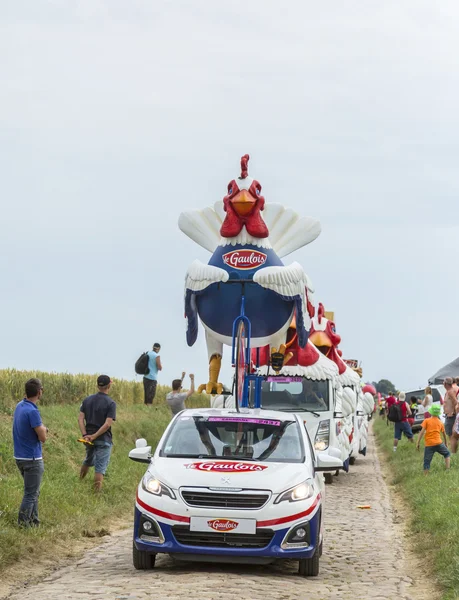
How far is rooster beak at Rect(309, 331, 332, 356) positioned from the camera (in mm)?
22906

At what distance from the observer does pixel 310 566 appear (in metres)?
10.2

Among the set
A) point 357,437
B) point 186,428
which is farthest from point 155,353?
point 186,428

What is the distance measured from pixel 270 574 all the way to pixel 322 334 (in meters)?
13.2

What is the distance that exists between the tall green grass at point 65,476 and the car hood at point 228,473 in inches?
79.4

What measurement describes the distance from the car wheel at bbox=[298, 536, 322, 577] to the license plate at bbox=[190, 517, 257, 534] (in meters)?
0.74

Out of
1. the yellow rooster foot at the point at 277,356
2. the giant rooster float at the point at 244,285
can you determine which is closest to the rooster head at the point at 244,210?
the giant rooster float at the point at 244,285

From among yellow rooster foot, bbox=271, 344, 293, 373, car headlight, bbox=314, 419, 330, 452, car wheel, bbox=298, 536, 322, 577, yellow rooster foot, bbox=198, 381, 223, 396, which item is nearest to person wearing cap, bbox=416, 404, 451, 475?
car headlight, bbox=314, 419, 330, 452

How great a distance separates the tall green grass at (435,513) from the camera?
10594 mm

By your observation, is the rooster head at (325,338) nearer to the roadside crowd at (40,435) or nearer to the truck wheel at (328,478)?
the truck wheel at (328,478)

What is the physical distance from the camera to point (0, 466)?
16.4 meters

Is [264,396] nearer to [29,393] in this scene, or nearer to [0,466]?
[0,466]

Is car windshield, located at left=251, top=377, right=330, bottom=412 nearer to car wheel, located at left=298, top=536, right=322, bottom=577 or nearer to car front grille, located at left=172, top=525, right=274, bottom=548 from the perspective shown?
car wheel, located at left=298, top=536, right=322, bottom=577

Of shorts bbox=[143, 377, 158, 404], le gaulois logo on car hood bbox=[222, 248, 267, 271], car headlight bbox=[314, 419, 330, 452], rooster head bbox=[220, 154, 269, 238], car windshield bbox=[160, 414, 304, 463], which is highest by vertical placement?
rooster head bbox=[220, 154, 269, 238]

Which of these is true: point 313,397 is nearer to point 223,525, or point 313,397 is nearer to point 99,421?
point 99,421
